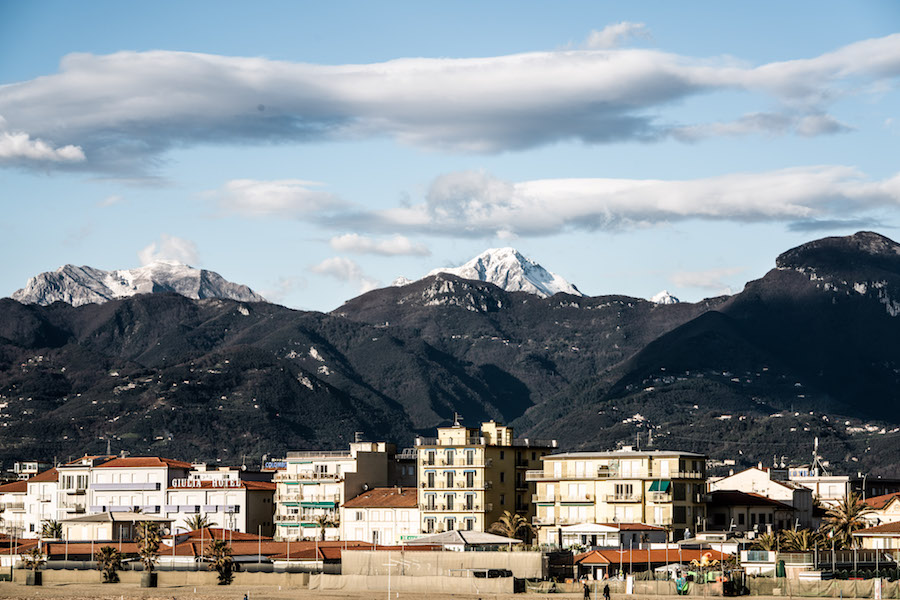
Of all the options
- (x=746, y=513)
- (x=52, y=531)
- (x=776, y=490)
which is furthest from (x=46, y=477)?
(x=746, y=513)

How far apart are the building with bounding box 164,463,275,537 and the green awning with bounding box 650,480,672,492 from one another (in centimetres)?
4452

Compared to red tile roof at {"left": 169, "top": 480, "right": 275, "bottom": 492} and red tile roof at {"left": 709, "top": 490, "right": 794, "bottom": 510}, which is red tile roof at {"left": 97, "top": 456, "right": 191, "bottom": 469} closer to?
red tile roof at {"left": 169, "top": 480, "right": 275, "bottom": 492}

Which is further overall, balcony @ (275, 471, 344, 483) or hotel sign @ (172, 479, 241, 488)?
hotel sign @ (172, 479, 241, 488)

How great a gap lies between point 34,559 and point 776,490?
66.4 meters

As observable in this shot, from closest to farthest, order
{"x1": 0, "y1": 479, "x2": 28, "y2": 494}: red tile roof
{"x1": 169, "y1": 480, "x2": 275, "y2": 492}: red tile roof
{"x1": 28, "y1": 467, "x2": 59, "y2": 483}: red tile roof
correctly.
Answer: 1. {"x1": 169, "y1": 480, "x2": 275, "y2": 492}: red tile roof
2. {"x1": 28, "y1": 467, "x2": 59, "y2": 483}: red tile roof
3. {"x1": 0, "y1": 479, "x2": 28, "y2": 494}: red tile roof

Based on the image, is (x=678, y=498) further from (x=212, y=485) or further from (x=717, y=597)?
(x=212, y=485)

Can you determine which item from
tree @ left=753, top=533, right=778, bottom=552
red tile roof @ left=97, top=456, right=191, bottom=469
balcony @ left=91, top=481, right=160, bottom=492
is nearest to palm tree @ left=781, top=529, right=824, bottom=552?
tree @ left=753, top=533, right=778, bottom=552

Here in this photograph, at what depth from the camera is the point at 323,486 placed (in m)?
153

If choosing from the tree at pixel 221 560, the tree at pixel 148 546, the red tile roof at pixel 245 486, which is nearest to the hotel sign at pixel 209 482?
the red tile roof at pixel 245 486

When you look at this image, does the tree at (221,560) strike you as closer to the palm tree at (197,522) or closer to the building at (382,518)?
the palm tree at (197,522)

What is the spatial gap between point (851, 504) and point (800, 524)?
36.0 ft

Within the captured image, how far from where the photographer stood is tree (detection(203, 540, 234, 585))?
11375 centimetres

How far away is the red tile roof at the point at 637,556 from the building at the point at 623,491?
518 inches

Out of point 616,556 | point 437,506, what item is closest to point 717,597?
point 616,556
